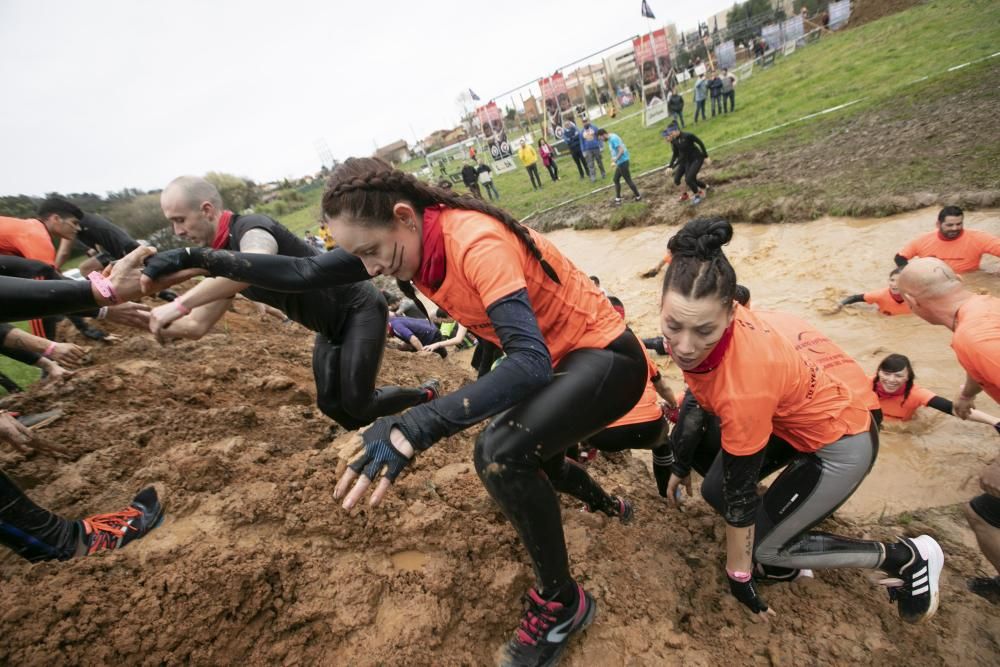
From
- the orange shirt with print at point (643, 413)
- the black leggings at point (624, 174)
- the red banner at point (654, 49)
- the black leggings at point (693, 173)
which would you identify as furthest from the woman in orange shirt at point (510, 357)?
the red banner at point (654, 49)

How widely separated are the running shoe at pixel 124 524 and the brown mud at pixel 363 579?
56 millimetres

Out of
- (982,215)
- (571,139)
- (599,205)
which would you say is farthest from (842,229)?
(571,139)

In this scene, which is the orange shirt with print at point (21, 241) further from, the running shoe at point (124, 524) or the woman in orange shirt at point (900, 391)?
the woman in orange shirt at point (900, 391)

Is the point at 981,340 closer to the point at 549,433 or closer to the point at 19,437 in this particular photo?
the point at 549,433

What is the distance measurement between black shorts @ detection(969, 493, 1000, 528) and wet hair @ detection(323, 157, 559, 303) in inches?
90.7

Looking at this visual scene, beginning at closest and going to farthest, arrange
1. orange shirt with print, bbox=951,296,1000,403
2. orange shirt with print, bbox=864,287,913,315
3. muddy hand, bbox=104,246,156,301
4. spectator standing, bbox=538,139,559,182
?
1. muddy hand, bbox=104,246,156,301
2. orange shirt with print, bbox=951,296,1000,403
3. orange shirt with print, bbox=864,287,913,315
4. spectator standing, bbox=538,139,559,182

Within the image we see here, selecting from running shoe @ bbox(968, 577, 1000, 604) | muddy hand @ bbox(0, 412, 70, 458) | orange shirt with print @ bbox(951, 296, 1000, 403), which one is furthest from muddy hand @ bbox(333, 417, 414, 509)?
running shoe @ bbox(968, 577, 1000, 604)

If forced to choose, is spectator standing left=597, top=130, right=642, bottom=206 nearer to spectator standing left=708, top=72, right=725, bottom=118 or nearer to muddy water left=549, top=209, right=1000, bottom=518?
→ muddy water left=549, top=209, right=1000, bottom=518

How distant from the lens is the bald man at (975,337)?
2.16 metres

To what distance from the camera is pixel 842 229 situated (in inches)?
275

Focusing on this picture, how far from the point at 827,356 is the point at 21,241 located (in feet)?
21.5

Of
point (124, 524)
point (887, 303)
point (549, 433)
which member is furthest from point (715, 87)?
point (124, 524)

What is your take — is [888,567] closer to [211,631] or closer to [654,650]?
[654,650]

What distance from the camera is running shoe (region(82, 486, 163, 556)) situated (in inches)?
80.9
